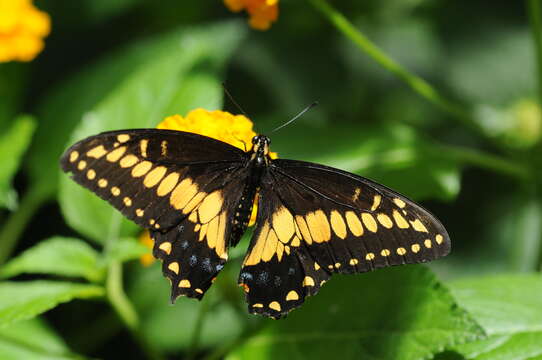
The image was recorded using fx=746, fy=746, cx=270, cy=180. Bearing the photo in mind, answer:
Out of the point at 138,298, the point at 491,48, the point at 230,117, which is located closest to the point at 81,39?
the point at 138,298

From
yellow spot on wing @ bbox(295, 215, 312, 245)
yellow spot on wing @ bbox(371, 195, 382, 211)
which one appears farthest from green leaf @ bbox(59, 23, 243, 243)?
yellow spot on wing @ bbox(371, 195, 382, 211)

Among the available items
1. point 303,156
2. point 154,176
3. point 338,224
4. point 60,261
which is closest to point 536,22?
point 303,156

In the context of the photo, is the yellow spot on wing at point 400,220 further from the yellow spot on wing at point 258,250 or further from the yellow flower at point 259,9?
the yellow flower at point 259,9

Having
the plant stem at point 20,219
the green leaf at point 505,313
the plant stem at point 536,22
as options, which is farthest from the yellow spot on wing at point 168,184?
the plant stem at point 536,22

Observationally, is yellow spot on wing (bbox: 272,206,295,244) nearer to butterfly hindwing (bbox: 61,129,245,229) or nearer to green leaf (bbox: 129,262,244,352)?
butterfly hindwing (bbox: 61,129,245,229)

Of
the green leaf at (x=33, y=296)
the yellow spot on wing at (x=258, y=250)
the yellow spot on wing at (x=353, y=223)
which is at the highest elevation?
the yellow spot on wing at (x=353, y=223)

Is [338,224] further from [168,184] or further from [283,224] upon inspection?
[168,184]
